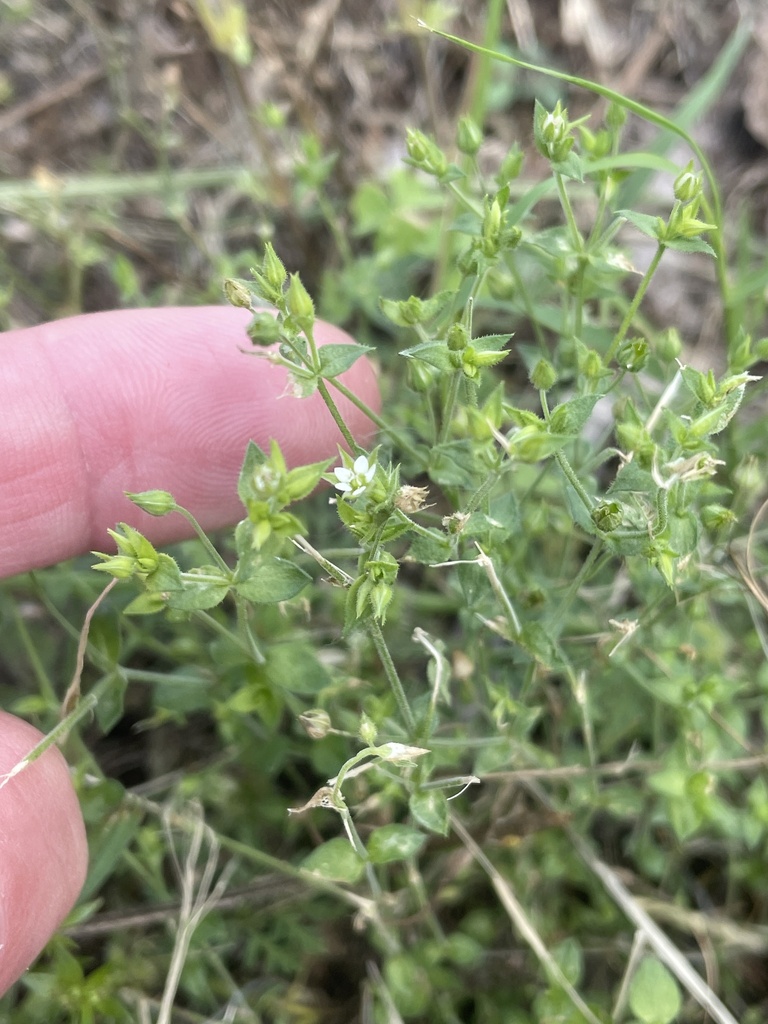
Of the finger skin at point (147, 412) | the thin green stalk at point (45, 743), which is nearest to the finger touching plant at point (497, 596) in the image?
Result: the finger skin at point (147, 412)

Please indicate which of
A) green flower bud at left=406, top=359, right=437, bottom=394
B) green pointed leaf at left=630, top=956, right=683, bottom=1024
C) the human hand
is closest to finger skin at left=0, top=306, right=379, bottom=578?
the human hand

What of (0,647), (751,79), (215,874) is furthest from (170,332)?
(751,79)

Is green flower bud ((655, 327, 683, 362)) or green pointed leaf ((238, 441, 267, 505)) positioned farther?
green flower bud ((655, 327, 683, 362))

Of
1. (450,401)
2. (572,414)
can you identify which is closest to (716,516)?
(572,414)

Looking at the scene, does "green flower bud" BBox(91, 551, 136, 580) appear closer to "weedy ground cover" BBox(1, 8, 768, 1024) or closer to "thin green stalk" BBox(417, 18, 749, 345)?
"weedy ground cover" BBox(1, 8, 768, 1024)

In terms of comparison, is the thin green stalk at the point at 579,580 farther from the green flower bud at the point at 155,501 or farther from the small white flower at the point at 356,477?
the green flower bud at the point at 155,501
